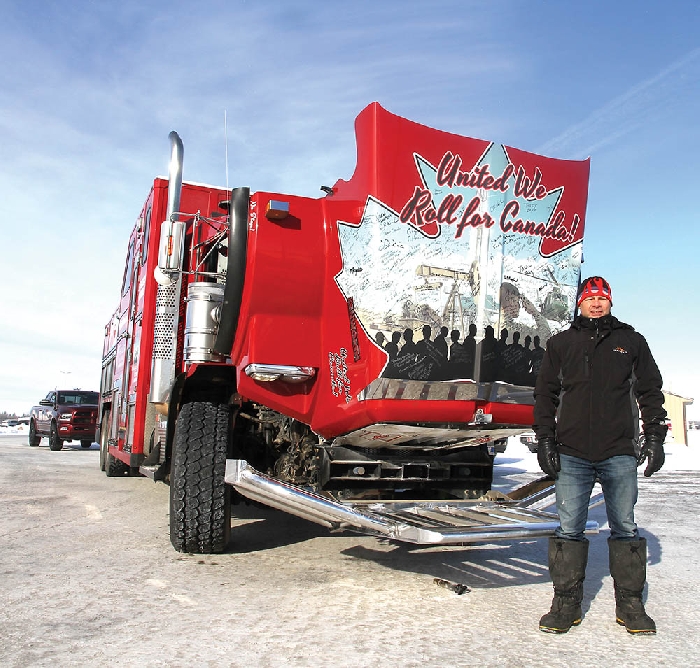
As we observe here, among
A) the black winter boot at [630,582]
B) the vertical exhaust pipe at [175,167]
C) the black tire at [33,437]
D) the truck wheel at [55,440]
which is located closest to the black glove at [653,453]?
the black winter boot at [630,582]

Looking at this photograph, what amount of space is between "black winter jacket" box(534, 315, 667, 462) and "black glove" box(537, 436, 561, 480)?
0.04m

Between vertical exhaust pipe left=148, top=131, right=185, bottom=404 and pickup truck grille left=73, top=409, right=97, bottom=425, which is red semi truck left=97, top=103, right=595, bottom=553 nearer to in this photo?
vertical exhaust pipe left=148, top=131, right=185, bottom=404

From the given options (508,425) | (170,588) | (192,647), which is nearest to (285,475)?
(170,588)

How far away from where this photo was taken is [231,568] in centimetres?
489

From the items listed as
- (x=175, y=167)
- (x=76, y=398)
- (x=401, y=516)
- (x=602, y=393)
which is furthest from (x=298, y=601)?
(x=76, y=398)

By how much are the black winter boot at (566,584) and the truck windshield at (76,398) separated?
19.6m

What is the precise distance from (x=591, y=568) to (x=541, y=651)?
2.16m

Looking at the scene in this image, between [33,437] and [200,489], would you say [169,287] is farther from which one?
[33,437]

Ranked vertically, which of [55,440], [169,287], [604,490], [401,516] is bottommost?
[55,440]

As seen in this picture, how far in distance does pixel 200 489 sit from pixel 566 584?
2561 mm

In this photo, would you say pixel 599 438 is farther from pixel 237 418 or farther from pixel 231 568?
pixel 237 418

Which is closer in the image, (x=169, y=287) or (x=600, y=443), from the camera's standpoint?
(x=600, y=443)

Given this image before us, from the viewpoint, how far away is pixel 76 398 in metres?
21.6

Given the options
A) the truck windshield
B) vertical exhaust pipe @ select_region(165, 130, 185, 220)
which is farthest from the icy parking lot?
the truck windshield
